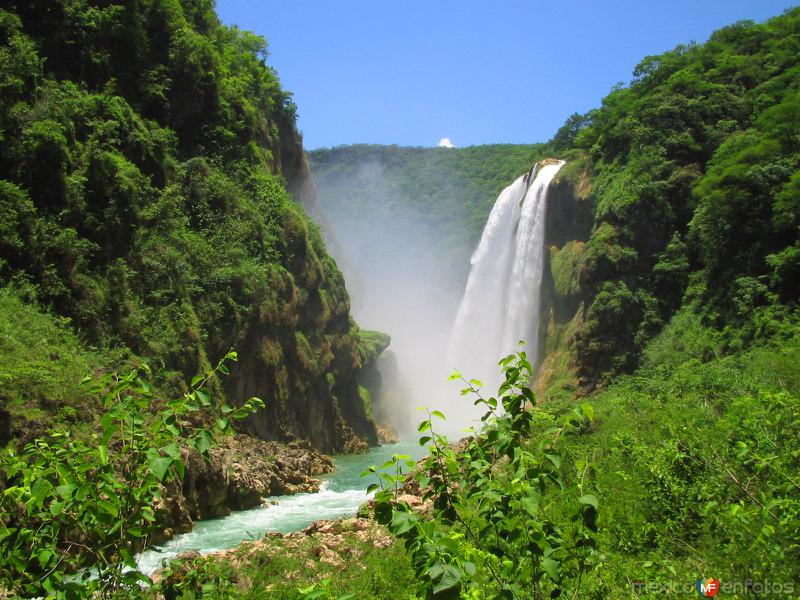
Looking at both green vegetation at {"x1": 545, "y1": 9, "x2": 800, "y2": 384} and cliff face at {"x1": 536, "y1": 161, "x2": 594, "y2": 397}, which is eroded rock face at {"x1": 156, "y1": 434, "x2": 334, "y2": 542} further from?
green vegetation at {"x1": 545, "y1": 9, "x2": 800, "y2": 384}

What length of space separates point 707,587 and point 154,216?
1940cm

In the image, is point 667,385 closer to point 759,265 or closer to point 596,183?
point 759,265

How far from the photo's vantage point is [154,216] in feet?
63.2

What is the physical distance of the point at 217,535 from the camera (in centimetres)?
1207

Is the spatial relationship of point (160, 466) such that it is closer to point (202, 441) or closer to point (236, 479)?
point (202, 441)

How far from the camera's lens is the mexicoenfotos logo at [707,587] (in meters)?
3.41

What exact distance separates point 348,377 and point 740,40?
29.2 meters

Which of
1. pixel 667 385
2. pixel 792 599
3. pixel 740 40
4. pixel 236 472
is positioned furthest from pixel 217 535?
pixel 740 40

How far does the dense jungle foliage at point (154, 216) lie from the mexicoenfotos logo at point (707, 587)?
10411 mm

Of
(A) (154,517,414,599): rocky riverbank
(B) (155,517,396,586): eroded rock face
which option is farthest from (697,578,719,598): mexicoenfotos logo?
(B) (155,517,396,586): eroded rock face

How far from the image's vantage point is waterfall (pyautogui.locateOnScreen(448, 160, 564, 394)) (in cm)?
3569

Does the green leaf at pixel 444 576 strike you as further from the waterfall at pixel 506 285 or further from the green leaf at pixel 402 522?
the waterfall at pixel 506 285

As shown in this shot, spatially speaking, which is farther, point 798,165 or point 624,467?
point 798,165

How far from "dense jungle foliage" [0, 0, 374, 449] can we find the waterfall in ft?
37.8
